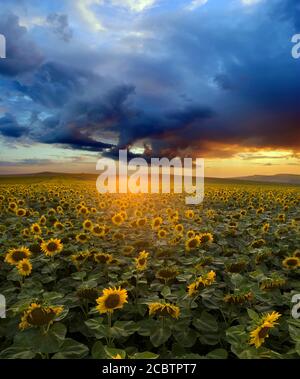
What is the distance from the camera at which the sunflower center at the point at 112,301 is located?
4.06m

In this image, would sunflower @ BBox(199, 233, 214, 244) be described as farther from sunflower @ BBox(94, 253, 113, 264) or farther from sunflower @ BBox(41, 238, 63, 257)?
sunflower @ BBox(41, 238, 63, 257)

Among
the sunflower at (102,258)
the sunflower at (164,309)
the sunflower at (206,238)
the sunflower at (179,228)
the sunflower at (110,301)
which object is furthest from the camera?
the sunflower at (179,228)

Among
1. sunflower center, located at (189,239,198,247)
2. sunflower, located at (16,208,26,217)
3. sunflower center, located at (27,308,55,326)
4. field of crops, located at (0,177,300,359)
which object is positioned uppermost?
sunflower, located at (16,208,26,217)

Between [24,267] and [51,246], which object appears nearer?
[24,267]

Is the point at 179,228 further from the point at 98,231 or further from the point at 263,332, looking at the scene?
the point at 263,332

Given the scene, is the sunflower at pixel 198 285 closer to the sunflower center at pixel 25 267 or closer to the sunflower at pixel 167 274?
the sunflower at pixel 167 274

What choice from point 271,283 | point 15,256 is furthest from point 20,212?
point 271,283

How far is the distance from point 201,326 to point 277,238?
18.8ft

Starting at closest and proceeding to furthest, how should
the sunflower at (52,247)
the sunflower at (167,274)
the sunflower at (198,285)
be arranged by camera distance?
the sunflower at (198,285), the sunflower at (167,274), the sunflower at (52,247)

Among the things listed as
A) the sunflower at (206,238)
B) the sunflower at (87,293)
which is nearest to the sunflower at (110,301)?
the sunflower at (87,293)

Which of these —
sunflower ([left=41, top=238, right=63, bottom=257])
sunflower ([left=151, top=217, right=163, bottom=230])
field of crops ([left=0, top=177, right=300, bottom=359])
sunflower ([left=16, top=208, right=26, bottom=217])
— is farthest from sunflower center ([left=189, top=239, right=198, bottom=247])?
sunflower ([left=16, top=208, right=26, bottom=217])

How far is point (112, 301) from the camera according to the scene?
13.4 feet

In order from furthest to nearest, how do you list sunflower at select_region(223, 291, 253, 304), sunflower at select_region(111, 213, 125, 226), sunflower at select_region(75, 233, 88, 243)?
sunflower at select_region(111, 213, 125, 226)
sunflower at select_region(75, 233, 88, 243)
sunflower at select_region(223, 291, 253, 304)

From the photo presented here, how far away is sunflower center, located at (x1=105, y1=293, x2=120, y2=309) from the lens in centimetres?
406
